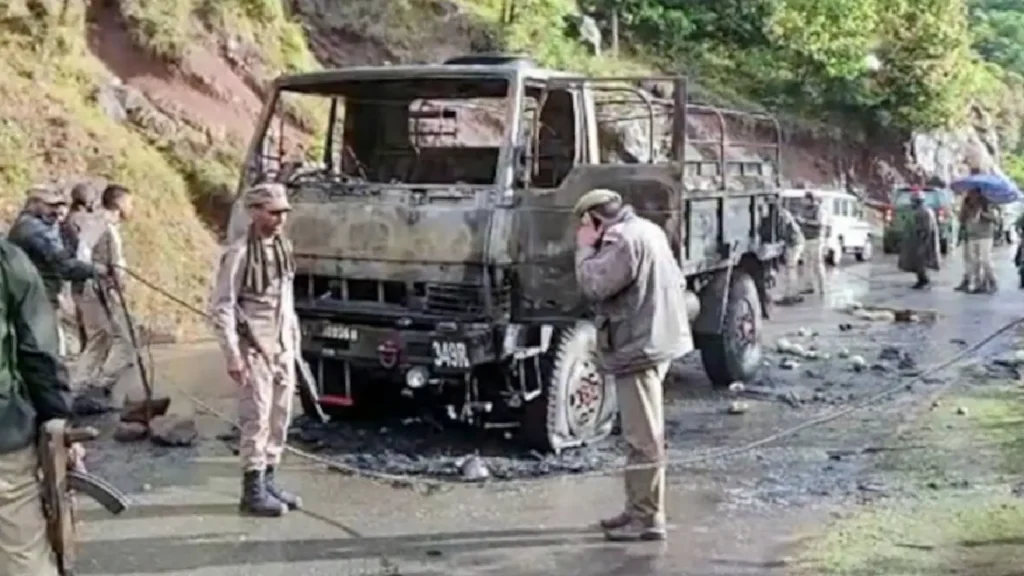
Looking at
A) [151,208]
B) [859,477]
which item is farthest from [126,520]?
[151,208]

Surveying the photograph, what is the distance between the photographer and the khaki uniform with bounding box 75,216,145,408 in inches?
421

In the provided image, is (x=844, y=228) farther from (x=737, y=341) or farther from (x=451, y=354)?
(x=451, y=354)

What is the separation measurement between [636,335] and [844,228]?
75.1ft

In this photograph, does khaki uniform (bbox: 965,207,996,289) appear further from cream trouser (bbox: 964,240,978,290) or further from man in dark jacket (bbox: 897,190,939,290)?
man in dark jacket (bbox: 897,190,939,290)

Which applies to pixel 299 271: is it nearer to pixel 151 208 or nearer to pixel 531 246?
pixel 531 246

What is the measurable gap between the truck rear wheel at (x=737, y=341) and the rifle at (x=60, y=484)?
24.9 feet

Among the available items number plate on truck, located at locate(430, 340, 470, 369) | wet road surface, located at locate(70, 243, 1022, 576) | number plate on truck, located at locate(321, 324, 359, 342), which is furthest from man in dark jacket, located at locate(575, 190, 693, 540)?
number plate on truck, located at locate(321, 324, 359, 342)

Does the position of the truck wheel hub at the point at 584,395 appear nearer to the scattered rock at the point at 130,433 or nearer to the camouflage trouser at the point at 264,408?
the camouflage trouser at the point at 264,408

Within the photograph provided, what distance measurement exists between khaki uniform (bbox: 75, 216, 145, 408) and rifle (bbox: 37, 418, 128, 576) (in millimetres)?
6247

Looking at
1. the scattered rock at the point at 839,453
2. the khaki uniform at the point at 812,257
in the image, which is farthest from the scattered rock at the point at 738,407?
the khaki uniform at the point at 812,257

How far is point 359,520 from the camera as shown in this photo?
7.64 metres

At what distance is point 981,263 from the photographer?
847 inches

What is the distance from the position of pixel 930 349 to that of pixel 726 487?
22.5ft

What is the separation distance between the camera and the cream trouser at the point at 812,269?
19.5m
